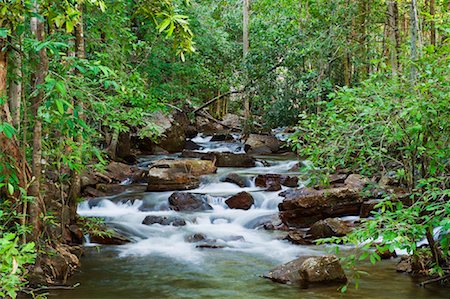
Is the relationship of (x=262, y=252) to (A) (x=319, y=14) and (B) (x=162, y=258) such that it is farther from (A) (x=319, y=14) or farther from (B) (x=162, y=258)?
(A) (x=319, y=14)

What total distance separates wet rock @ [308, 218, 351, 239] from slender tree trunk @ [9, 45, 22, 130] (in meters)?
5.99

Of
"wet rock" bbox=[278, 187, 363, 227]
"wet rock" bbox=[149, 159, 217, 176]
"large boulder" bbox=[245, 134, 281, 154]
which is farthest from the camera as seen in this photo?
"large boulder" bbox=[245, 134, 281, 154]

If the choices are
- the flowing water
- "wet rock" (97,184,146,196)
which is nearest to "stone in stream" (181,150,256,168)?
the flowing water

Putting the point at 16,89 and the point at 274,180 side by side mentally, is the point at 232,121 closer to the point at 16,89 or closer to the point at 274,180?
the point at 274,180

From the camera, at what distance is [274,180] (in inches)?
583

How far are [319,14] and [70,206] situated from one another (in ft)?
38.6

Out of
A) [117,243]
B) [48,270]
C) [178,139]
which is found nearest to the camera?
[48,270]

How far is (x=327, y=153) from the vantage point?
6371 millimetres

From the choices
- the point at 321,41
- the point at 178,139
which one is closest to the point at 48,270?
the point at 321,41

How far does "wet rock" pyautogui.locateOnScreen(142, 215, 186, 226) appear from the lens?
463 inches

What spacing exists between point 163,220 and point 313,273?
498 cm

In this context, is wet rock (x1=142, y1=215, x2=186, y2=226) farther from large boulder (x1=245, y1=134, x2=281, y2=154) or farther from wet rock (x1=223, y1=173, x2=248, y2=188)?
large boulder (x1=245, y1=134, x2=281, y2=154)

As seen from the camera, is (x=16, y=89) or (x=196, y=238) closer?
(x=16, y=89)

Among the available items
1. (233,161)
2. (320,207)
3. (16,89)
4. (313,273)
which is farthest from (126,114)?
(233,161)
